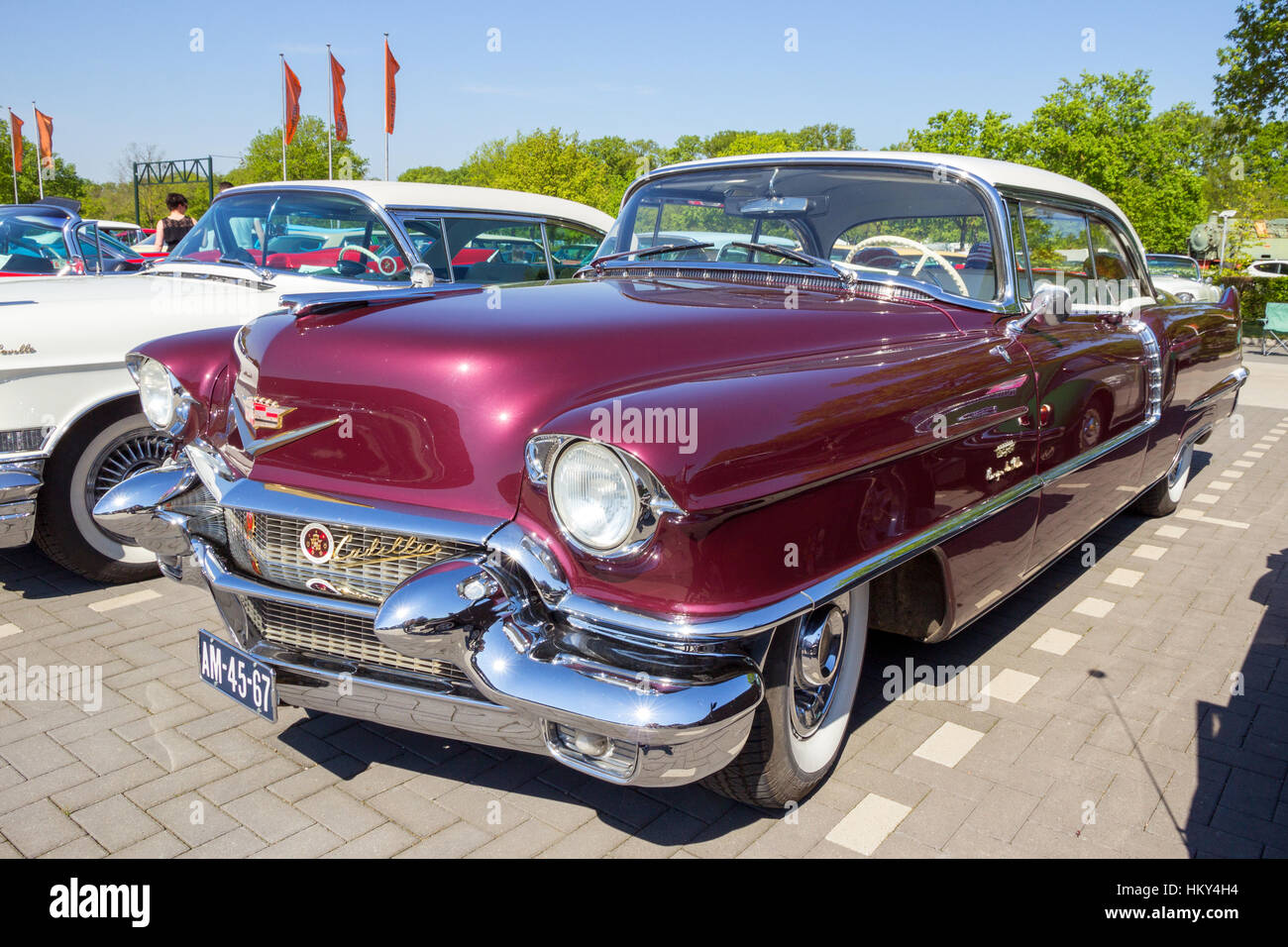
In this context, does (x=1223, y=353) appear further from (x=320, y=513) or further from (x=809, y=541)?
(x=320, y=513)

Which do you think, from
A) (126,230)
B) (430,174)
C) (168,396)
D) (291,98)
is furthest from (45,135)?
(430,174)

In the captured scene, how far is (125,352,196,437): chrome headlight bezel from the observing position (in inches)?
116

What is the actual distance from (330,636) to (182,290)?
301 cm

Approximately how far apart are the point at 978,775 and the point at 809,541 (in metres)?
1.08

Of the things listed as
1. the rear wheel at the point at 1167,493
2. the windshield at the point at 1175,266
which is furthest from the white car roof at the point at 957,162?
the windshield at the point at 1175,266

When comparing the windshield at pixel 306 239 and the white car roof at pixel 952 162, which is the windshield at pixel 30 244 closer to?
the windshield at pixel 306 239

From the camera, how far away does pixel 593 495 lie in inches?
77.2

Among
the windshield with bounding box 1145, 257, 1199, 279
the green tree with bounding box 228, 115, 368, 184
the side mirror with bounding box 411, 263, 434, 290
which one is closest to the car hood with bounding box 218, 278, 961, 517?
the side mirror with bounding box 411, 263, 434, 290

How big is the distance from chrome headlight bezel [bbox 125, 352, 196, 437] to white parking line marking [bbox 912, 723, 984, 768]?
8.01ft

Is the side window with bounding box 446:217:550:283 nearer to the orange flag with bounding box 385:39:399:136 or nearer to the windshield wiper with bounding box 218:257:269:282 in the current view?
the windshield wiper with bounding box 218:257:269:282

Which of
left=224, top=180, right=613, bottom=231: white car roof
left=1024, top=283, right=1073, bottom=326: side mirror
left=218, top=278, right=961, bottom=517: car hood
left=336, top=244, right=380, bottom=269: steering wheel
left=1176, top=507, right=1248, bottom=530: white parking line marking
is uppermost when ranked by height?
left=224, top=180, right=613, bottom=231: white car roof

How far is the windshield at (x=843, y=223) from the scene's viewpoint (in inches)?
128

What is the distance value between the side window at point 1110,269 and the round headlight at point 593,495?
3120 mm

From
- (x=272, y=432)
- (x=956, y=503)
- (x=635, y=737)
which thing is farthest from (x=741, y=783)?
(x=272, y=432)
